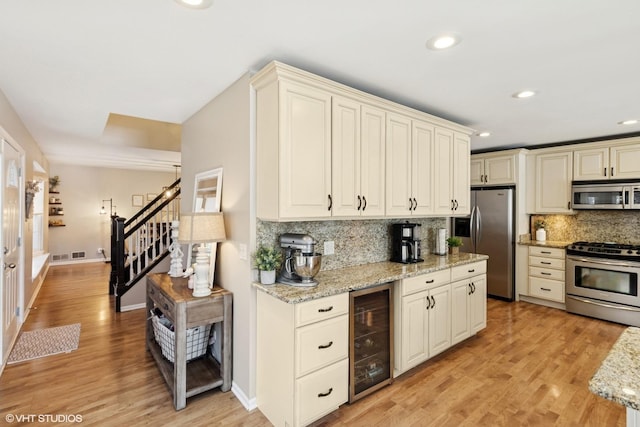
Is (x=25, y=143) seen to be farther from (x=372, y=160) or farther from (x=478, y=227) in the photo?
(x=478, y=227)

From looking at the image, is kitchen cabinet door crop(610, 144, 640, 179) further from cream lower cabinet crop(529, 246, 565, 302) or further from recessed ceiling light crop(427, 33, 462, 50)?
recessed ceiling light crop(427, 33, 462, 50)

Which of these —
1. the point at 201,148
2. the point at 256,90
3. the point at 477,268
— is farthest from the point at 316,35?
the point at 477,268

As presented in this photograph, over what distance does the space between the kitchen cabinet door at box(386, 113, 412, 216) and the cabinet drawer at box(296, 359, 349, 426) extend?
1374mm

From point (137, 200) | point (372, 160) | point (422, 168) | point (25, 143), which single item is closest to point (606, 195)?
point (422, 168)

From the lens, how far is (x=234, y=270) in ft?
8.67

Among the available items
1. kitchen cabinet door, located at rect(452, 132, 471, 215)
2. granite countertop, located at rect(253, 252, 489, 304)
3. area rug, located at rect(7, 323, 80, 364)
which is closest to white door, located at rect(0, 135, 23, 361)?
area rug, located at rect(7, 323, 80, 364)

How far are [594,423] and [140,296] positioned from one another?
5.15 metres

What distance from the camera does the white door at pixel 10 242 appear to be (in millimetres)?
3007

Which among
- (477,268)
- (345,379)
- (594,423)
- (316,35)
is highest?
(316,35)

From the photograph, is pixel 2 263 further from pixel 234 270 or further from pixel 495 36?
pixel 495 36

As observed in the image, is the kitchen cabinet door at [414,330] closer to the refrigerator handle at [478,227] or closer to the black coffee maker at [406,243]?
the black coffee maker at [406,243]

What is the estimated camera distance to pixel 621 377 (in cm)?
111

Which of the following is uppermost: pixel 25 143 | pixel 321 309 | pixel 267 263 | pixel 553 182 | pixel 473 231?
pixel 25 143

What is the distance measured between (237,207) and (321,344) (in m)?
1.22
